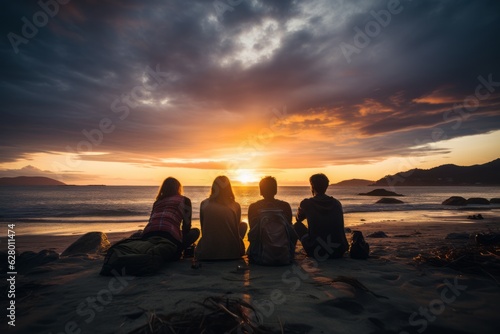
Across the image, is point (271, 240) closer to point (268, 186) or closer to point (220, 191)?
point (268, 186)

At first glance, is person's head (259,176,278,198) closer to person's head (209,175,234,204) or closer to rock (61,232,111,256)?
person's head (209,175,234,204)

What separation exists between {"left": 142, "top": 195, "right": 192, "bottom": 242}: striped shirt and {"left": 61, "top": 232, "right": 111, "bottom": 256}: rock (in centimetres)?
305

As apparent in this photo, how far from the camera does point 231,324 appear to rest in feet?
8.35

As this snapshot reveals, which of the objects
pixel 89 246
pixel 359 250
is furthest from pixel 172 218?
pixel 359 250

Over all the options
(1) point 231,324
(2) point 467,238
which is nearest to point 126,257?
(1) point 231,324

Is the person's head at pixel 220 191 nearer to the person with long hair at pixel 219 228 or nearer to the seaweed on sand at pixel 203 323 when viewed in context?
the person with long hair at pixel 219 228

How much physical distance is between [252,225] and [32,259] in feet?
16.4

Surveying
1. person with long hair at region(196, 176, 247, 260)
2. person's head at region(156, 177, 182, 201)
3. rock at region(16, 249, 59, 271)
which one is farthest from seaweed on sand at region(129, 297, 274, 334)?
rock at region(16, 249, 59, 271)

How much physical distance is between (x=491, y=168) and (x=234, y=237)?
18209cm

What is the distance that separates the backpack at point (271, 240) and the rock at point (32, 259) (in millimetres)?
4613

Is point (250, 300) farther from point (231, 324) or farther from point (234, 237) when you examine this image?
point (234, 237)

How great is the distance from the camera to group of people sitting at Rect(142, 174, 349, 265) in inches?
215

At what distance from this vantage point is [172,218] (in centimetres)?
570

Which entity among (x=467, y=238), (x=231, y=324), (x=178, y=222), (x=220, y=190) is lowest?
(x=467, y=238)
